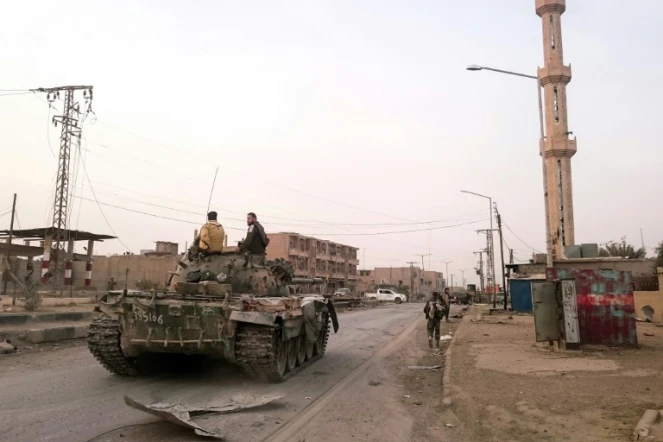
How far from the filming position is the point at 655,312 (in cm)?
2036

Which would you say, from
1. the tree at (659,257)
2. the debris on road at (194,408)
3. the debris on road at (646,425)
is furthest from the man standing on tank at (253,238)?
the tree at (659,257)

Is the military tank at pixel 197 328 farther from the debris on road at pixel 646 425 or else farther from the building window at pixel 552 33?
the building window at pixel 552 33

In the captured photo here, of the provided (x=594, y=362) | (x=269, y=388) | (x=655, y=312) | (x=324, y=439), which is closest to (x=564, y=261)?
(x=655, y=312)

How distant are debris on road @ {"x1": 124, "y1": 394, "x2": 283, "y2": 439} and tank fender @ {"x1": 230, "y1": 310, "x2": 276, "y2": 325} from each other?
41.0 inches

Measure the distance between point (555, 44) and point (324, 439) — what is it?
40.8 metres

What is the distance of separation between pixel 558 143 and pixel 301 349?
110ft

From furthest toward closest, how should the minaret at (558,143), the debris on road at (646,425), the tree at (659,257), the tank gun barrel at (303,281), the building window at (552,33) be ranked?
1. the building window at (552,33)
2. the minaret at (558,143)
3. the tree at (659,257)
4. the tank gun barrel at (303,281)
5. the debris on road at (646,425)

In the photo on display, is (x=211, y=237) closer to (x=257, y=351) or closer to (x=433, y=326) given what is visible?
(x=257, y=351)

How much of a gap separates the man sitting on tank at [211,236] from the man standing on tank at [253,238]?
444mm

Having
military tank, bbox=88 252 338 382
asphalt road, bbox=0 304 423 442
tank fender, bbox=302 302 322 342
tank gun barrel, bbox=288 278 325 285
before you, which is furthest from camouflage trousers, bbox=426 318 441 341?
military tank, bbox=88 252 338 382

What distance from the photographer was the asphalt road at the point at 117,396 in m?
5.11

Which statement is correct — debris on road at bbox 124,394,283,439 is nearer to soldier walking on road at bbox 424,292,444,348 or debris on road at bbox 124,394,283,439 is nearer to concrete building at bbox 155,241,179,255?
soldier walking on road at bbox 424,292,444,348

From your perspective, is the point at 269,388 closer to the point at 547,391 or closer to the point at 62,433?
the point at 62,433

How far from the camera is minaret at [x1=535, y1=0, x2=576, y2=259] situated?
122ft
